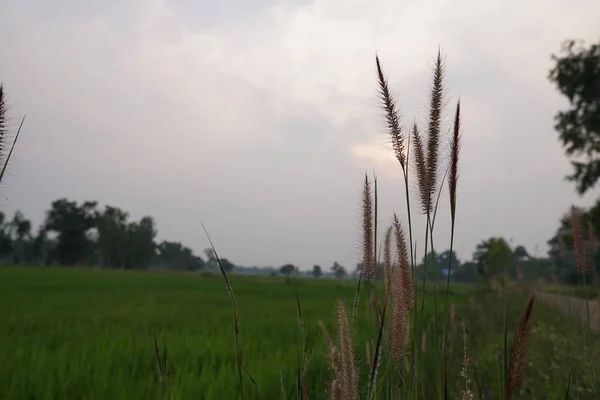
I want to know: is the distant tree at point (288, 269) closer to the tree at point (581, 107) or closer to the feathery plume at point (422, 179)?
the feathery plume at point (422, 179)

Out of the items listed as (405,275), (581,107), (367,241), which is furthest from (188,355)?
(581,107)

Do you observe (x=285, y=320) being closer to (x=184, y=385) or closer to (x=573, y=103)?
(x=184, y=385)

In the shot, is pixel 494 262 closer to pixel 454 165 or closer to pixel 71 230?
pixel 454 165

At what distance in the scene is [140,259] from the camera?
9075cm

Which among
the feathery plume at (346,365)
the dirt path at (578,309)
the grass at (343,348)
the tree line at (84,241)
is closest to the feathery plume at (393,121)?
the grass at (343,348)

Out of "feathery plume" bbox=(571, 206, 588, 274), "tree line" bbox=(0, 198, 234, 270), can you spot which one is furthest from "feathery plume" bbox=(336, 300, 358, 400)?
"tree line" bbox=(0, 198, 234, 270)

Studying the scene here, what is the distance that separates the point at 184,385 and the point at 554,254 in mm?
5082

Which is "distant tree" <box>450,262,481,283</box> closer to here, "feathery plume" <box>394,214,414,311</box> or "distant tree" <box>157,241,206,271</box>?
"feathery plume" <box>394,214,414,311</box>

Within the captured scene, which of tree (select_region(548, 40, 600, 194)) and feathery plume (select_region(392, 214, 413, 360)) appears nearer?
feathery plume (select_region(392, 214, 413, 360))

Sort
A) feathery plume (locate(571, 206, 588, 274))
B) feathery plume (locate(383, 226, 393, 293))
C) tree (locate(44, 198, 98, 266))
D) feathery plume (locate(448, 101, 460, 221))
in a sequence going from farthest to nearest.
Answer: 1. tree (locate(44, 198, 98, 266))
2. feathery plume (locate(571, 206, 588, 274))
3. feathery plume (locate(383, 226, 393, 293))
4. feathery plume (locate(448, 101, 460, 221))

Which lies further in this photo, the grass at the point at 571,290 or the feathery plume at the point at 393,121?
the grass at the point at 571,290

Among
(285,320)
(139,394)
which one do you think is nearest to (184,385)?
(139,394)

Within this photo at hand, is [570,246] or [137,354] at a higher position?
[570,246]

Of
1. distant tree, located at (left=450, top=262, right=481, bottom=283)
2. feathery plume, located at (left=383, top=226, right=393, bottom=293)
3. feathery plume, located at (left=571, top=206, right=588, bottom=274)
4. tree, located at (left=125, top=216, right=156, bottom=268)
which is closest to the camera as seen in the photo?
A: feathery plume, located at (left=383, top=226, right=393, bottom=293)
